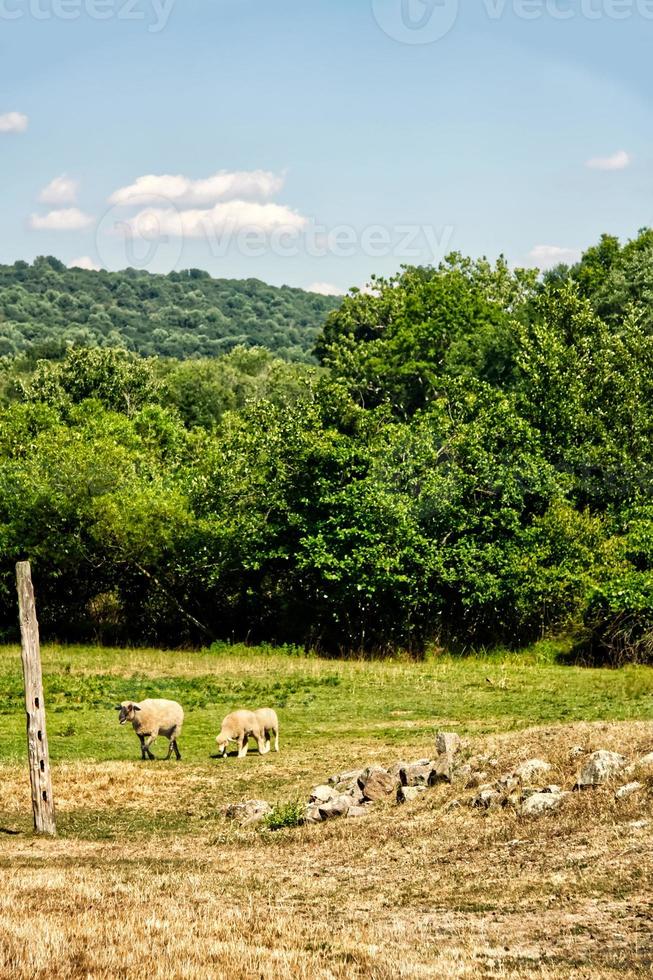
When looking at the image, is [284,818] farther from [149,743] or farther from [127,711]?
[127,711]

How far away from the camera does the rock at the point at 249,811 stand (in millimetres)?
18812

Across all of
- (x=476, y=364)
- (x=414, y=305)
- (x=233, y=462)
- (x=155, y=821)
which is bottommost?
(x=155, y=821)

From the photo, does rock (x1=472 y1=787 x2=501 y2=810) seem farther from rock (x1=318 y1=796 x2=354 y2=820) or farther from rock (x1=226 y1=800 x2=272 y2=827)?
rock (x1=226 y1=800 x2=272 y2=827)

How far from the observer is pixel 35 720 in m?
18.9

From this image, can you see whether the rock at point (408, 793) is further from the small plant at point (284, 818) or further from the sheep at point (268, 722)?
the sheep at point (268, 722)

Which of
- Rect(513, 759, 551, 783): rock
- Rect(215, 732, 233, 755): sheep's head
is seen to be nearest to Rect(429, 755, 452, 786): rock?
Rect(513, 759, 551, 783): rock

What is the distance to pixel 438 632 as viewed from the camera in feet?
149

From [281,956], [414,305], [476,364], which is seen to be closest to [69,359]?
[414,305]

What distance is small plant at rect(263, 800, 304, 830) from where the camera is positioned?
728 inches

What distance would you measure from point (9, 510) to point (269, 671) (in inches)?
641

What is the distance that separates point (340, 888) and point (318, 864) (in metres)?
1.70

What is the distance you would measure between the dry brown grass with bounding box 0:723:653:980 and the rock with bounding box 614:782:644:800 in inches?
6.5

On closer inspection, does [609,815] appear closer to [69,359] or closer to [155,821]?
[155,821]

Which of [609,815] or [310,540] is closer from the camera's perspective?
[609,815]
